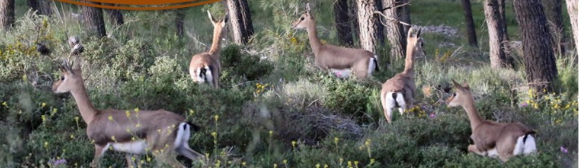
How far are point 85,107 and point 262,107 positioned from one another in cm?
202

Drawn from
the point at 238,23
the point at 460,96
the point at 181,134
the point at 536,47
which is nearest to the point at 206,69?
the point at 460,96

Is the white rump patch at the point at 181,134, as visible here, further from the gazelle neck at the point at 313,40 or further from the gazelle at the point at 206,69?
the gazelle neck at the point at 313,40

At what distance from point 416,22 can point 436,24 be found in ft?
7.15

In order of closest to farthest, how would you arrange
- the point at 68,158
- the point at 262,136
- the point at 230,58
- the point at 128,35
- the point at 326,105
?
the point at 68,158, the point at 262,136, the point at 326,105, the point at 230,58, the point at 128,35

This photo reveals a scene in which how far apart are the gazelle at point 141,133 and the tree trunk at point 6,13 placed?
7428mm

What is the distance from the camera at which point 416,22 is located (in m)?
38.1

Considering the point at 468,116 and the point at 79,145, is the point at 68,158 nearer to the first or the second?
the point at 79,145

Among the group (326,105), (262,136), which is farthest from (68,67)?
(326,105)

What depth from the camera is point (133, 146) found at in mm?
8398

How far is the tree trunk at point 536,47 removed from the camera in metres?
13.1

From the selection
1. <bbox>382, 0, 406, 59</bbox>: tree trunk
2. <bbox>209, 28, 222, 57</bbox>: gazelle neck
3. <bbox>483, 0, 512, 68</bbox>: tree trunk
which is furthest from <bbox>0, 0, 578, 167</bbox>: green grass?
<bbox>483, 0, 512, 68</bbox>: tree trunk

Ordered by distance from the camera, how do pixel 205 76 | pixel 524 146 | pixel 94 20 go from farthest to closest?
pixel 94 20 → pixel 205 76 → pixel 524 146

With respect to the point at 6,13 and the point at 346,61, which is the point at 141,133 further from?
the point at 6,13

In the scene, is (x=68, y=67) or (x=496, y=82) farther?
(x=496, y=82)
